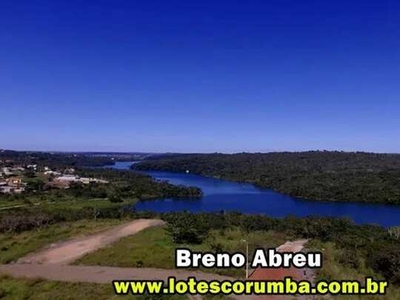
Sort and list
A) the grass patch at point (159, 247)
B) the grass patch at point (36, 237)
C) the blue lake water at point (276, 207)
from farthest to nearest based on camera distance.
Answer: the blue lake water at point (276, 207), the grass patch at point (36, 237), the grass patch at point (159, 247)

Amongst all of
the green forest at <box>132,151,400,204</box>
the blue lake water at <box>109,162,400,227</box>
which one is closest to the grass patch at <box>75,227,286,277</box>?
the blue lake water at <box>109,162,400,227</box>

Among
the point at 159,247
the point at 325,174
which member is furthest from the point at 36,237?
the point at 325,174

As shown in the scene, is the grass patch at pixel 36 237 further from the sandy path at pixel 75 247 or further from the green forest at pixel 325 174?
the green forest at pixel 325 174

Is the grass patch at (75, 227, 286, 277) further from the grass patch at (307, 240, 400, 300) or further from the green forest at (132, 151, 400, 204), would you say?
the green forest at (132, 151, 400, 204)

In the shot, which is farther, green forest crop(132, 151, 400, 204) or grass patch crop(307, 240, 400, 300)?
green forest crop(132, 151, 400, 204)

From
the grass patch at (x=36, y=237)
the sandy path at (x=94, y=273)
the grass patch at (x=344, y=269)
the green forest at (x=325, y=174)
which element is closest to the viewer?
the grass patch at (x=344, y=269)

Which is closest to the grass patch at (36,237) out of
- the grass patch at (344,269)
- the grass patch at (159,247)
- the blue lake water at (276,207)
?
the grass patch at (159,247)
